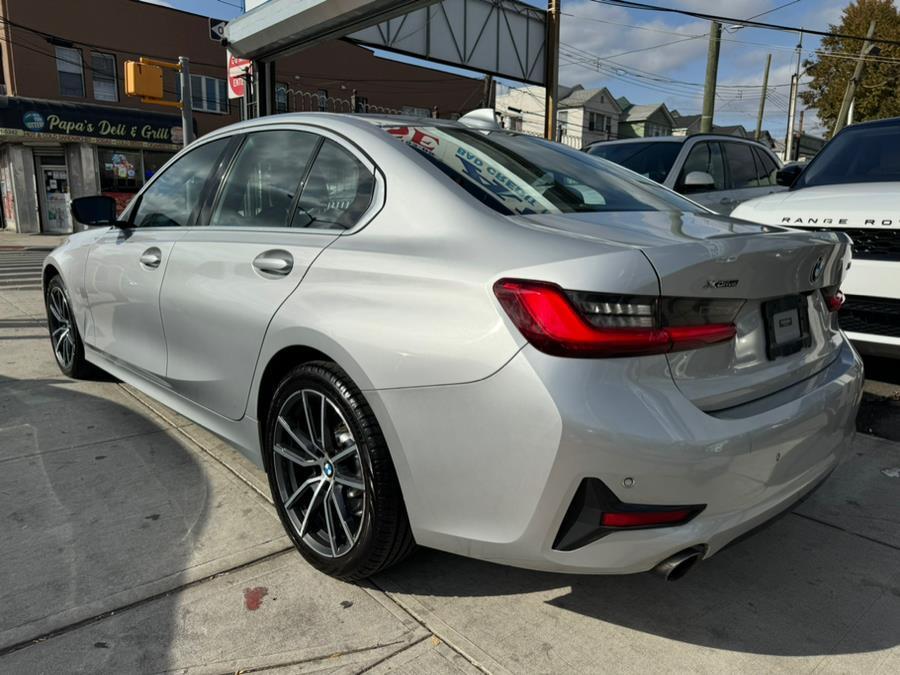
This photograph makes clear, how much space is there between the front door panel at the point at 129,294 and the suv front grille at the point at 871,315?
3.89 meters

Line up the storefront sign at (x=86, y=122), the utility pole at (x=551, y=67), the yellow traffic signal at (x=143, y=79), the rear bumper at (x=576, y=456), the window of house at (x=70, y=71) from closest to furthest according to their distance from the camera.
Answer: the rear bumper at (x=576, y=456) < the yellow traffic signal at (x=143, y=79) < the utility pole at (x=551, y=67) < the storefront sign at (x=86, y=122) < the window of house at (x=70, y=71)

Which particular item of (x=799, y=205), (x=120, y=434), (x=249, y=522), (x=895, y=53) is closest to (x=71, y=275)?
(x=120, y=434)

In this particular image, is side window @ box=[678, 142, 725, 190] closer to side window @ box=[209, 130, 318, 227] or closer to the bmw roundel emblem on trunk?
the bmw roundel emblem on trunk

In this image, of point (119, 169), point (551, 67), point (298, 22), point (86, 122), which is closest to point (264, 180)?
point (298, 22)

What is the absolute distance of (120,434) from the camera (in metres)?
3.78

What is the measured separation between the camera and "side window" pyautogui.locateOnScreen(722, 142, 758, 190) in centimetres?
775

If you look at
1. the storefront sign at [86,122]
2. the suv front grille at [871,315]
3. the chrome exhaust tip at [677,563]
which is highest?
the storefront sign at [86,122]

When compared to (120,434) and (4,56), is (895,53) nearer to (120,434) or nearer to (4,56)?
(4,56)

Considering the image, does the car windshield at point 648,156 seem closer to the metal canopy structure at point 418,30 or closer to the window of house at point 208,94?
the metal canopy structure at point 418,30

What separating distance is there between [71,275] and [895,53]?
3852 centimetres

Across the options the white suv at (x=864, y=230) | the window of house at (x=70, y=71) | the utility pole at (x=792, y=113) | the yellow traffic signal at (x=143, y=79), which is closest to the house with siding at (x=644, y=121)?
the utility pole at (x=792, y=113)

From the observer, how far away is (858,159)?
564 centimetres

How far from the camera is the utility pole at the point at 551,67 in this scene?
1475 centimetres

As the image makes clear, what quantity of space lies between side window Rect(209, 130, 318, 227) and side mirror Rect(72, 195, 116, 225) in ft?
4.18
